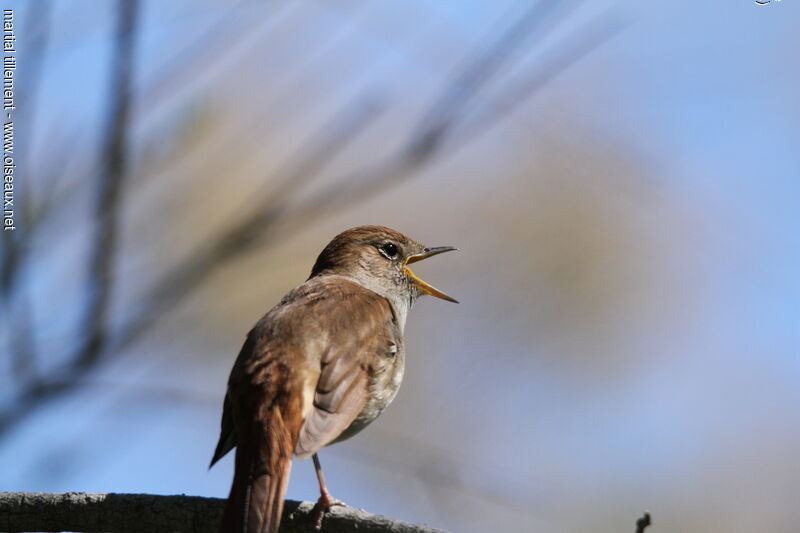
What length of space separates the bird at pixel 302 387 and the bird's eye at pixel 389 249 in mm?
631

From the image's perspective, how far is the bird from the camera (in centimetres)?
411

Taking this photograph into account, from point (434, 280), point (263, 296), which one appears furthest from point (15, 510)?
point (434, 280)

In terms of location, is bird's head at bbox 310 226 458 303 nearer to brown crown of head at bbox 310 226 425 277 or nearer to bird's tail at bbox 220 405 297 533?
brown crown of head at bbox 310 226 425 277

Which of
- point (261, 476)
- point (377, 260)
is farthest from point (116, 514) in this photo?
point (377, 260)

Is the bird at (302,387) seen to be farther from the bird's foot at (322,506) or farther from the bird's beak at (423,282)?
the bird's beak at (423,282)

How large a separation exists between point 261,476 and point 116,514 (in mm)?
697

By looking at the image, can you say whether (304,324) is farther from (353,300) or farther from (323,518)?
(323,518)

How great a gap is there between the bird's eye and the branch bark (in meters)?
2.30

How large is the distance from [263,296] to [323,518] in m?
3.94

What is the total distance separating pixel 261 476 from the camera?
162 inches

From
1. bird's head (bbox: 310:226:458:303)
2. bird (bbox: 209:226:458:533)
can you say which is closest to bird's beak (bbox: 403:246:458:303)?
bird's head (bbox: 310:226:458:303)

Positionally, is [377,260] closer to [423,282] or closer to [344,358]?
[423,282]

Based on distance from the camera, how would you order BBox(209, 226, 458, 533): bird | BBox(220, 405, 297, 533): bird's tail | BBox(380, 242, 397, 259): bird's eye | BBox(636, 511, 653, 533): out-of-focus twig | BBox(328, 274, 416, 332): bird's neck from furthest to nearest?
BBox(380, 242, 397, 259): bird's eye < BBox(328, 274, 416, 332): bird's neck < BBox(209, 226, 458, 533): bird < BBox(220, 405, 297, 533): bird's tail < BBox(636, 511, 653, 533): out-of-focus twig

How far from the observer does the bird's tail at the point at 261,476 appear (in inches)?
154
